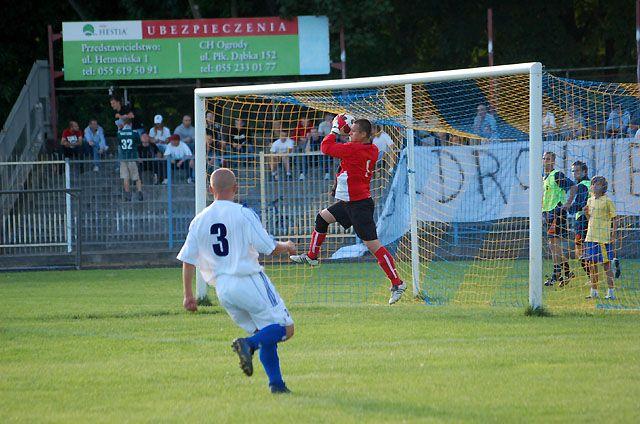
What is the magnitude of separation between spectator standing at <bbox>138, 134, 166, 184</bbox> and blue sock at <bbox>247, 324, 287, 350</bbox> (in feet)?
51.0

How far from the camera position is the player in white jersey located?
7.85m

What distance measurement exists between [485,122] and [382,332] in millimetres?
9608

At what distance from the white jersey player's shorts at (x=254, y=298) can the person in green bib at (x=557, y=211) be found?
8.43m

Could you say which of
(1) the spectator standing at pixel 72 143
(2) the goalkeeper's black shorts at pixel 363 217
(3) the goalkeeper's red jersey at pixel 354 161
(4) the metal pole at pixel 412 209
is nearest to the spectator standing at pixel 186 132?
(1) the spectator standing at pixel 72 143

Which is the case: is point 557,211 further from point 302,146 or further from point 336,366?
point 336,366

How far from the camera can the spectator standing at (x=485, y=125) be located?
1950 centimetres

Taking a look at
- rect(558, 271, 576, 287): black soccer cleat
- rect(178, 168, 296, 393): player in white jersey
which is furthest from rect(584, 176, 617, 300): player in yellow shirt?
rect(178, 168, 296, 393): player in white jersey

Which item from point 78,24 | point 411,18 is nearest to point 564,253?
point 78,24

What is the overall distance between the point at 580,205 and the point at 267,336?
28.7ft

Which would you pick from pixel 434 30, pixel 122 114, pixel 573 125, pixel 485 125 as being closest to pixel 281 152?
pixel 485 125

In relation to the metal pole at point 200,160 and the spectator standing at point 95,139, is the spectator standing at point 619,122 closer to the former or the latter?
the metal pole at point 200,160

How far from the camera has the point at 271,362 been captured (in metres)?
7.92

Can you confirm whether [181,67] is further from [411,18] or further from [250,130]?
[411,18]

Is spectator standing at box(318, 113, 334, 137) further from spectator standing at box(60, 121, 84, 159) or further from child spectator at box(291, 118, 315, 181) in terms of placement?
spectator standing at box(60, 121, 84, 159)
